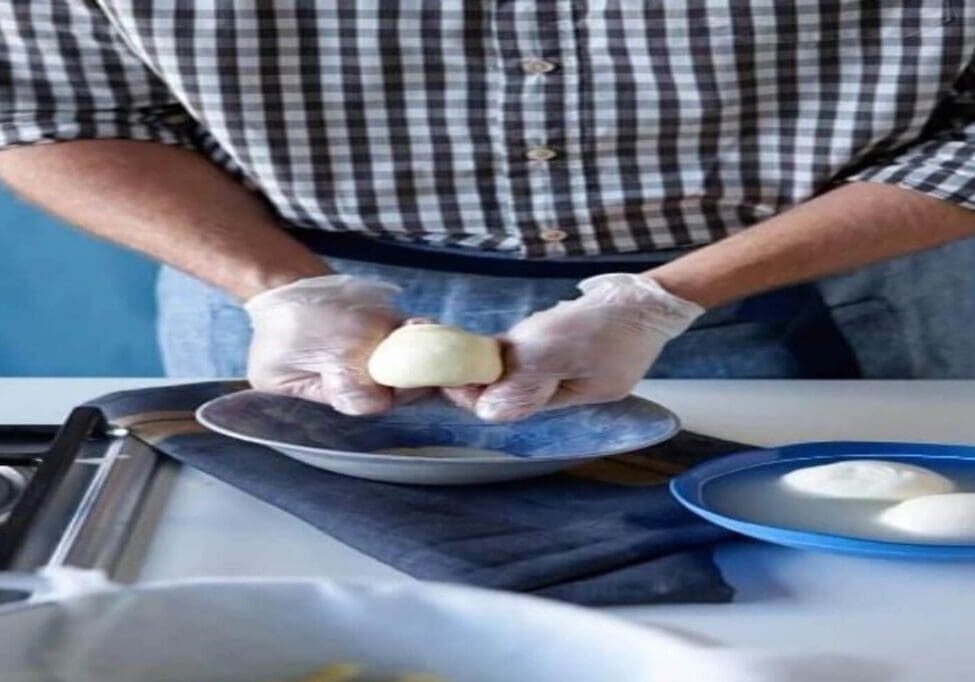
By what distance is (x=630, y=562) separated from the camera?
2.17ft

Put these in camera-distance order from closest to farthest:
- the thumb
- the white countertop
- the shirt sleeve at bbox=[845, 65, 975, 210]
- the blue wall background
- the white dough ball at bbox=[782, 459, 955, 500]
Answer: the white countertop < the white dough ball at bbox=[782, 459, 955, 500] < the thumb < the shirt sleeve at bbox=[845, 65, 975, 210] < the blue wall background

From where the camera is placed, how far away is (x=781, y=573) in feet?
2.18

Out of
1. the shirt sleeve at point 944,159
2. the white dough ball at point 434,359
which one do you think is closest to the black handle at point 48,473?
the white dough ball at point 434,359

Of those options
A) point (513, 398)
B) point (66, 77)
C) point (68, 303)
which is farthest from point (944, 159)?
point (68, 303)

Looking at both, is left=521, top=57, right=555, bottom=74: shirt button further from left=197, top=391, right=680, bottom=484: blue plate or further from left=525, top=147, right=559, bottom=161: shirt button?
left=197, top=391, right=680, bottom=484: blue plate

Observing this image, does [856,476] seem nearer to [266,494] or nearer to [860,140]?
[266,494]

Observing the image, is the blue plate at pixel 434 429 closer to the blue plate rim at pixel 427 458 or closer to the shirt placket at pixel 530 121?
the blue plate rim at pixel 427 458

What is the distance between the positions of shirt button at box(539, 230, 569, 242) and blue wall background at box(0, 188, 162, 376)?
0.57 meters

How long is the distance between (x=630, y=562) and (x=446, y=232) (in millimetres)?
436

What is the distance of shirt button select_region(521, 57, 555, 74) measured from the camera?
1.02 meters

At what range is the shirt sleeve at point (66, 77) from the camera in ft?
3.36

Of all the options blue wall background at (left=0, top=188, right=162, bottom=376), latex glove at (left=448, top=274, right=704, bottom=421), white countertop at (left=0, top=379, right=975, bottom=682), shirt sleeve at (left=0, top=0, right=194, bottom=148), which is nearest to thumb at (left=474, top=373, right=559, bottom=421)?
latex glove at (left=448, top=274, right=704, bottom=421)

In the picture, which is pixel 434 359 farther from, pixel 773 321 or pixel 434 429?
pixel 773 321

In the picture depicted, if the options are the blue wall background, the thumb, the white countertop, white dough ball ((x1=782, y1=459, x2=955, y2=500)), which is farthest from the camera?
the blue wall background
